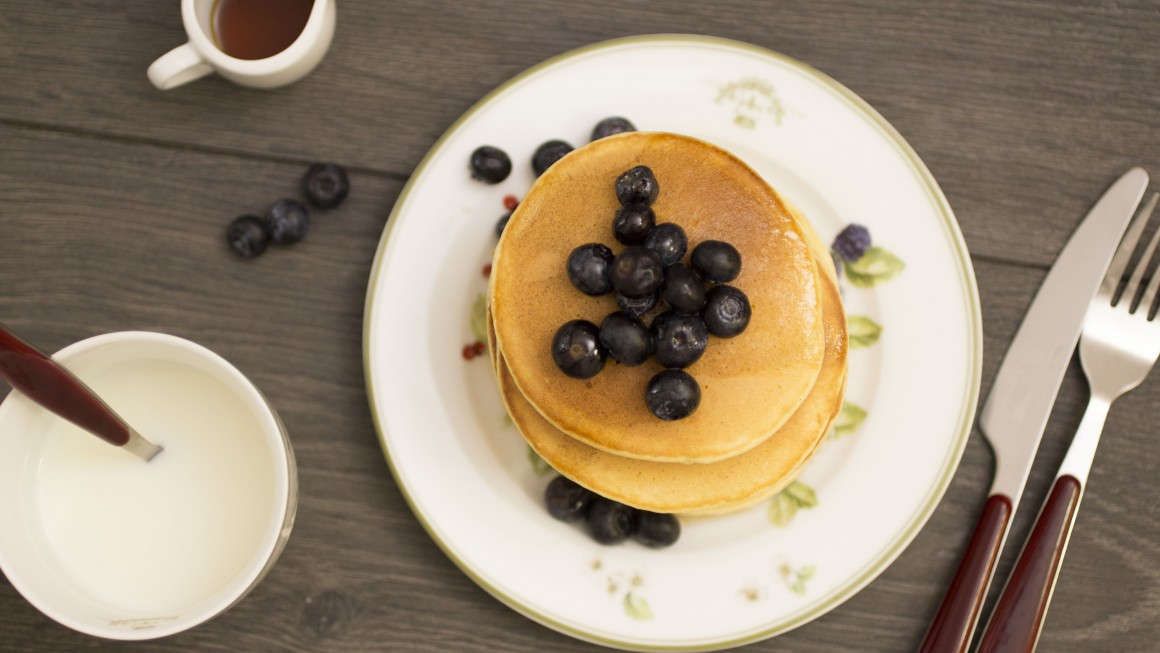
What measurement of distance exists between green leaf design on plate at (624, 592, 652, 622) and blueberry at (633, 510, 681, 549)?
84 millimetres

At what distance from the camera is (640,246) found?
4.01 feet

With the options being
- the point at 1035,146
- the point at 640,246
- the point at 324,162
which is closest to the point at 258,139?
the point at 324,162

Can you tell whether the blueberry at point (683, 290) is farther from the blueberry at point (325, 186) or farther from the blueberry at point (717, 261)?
the blueberry at point (325, 186)

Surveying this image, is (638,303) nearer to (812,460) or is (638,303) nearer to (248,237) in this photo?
(812,460)

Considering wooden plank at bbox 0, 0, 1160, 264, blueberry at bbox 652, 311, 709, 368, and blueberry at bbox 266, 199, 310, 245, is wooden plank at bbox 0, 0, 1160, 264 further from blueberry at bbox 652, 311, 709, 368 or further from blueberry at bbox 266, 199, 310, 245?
blueberry at bbox 652, 311, 709, 368

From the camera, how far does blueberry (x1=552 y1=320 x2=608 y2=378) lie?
1197mm

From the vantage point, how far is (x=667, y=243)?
1.18 m

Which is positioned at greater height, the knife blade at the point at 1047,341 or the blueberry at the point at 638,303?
the blueberry at the point at 638,303

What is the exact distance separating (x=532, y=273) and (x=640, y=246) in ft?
0.55

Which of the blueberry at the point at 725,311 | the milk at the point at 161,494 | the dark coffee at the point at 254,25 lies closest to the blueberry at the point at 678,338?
the blueberry at the point at 725,311

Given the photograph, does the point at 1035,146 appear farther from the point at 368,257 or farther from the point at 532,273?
the point at 368,257

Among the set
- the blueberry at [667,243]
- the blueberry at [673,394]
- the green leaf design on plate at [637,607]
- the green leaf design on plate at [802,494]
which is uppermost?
the blueberry at [667,243]

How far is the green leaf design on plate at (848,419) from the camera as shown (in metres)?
1.46

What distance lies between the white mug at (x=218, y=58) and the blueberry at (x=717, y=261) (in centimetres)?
71
